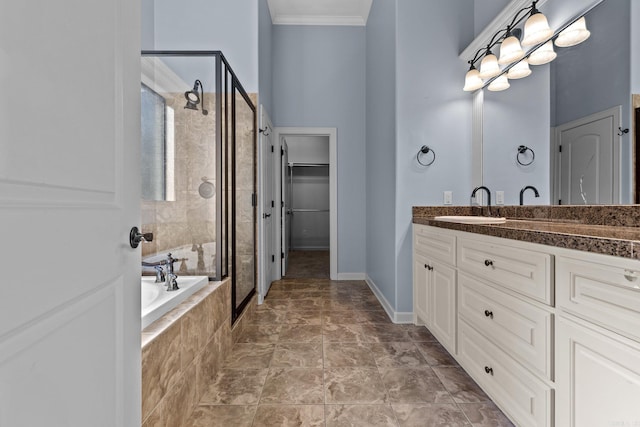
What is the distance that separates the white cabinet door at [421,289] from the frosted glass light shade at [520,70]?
143cm

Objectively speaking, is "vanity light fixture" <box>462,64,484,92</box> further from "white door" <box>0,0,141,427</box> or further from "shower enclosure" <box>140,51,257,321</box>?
"white door" <box>0,0,141,427</box>

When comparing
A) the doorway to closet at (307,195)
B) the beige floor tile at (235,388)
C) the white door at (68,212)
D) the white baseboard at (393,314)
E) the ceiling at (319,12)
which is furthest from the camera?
the doorway to closet at (307,195)

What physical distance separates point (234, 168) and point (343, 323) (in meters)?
1.54

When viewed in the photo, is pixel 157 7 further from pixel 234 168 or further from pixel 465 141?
pixel 465 141

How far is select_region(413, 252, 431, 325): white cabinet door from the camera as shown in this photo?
2263 mm

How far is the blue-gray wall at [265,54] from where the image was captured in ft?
10.2

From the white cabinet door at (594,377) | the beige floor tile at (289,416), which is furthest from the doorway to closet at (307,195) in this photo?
the white cabinet door at (594,377)

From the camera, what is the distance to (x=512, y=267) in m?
1.28

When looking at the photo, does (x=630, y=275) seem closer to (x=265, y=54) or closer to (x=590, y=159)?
(x=590, y=159)

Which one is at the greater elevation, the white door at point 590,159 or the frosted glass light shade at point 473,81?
the frosted glass light shade at point 473,81

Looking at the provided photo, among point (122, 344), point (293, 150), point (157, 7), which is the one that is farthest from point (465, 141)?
point (293, 150)

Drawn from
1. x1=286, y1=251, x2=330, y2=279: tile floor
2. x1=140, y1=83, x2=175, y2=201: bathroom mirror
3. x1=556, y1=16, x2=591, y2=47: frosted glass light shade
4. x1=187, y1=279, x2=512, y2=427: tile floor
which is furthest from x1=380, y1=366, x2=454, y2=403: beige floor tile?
x1=286, y1=251, x2=330, y2=279: tile floor

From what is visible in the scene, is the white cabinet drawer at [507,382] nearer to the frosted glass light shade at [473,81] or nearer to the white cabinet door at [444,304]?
the white cabinet door at [444,304]

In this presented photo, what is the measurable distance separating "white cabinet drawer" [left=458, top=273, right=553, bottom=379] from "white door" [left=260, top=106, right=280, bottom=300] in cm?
208
